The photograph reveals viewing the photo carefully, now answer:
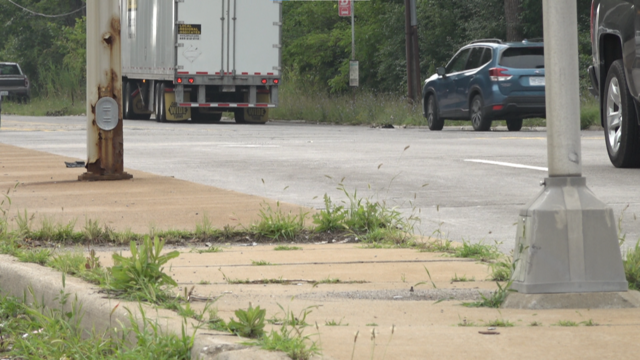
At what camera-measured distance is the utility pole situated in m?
4.20

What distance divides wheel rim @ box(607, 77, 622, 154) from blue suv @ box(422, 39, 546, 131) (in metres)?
9.86

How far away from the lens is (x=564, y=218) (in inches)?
167

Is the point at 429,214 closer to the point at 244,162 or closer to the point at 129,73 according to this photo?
the point at 244,162

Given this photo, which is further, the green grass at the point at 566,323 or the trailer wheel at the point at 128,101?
the trailer wheel at the point at 128,101

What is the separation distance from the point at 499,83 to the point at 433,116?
10.2ft

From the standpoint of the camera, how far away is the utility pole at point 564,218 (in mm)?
4195

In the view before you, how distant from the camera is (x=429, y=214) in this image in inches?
310

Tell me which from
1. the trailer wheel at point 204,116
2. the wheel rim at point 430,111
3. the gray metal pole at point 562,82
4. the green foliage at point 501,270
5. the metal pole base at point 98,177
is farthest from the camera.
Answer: the trailer wheel at point 204,116

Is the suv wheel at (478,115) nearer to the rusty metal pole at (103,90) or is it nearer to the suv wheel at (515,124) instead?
the suv wheel at (515,124)

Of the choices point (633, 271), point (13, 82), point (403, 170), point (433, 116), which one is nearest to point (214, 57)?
point (433, 116)

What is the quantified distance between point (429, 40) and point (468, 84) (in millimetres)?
18346

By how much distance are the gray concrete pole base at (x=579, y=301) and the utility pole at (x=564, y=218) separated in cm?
2

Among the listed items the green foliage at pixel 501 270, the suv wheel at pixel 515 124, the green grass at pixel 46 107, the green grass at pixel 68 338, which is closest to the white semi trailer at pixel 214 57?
the suv wheel at pixel 515 124

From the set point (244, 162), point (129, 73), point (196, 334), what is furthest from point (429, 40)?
point (196, 334)
